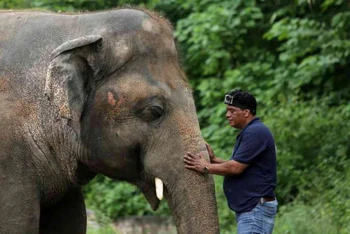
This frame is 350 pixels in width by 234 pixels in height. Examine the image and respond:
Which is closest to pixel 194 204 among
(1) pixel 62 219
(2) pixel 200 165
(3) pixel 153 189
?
(2) pixel 200 165

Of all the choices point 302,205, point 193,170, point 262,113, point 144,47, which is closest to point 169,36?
point 144,47

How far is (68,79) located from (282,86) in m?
6.45

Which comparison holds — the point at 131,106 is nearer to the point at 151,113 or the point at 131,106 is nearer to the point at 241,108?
the point at 151,113

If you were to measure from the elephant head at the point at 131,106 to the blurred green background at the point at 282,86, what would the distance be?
3.47m

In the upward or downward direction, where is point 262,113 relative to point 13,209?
downward

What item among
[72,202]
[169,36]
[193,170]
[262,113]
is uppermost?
[169,36]

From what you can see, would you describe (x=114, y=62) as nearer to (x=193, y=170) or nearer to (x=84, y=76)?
(x=84, y=76)

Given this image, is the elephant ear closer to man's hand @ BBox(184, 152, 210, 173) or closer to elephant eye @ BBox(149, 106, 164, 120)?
elephant eye @ BBox(149, 106, 164, 120)

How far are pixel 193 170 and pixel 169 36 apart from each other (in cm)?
97

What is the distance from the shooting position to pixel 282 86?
14.4 metres

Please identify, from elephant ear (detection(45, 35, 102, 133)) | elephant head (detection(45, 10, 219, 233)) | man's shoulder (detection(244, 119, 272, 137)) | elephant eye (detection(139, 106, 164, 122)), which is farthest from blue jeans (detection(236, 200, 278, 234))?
elephant ear (detection(45, 35, 102, 133))

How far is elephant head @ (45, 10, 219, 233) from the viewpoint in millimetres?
8234

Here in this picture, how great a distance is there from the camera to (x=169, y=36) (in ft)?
28.2

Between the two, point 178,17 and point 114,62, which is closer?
point 114,62
